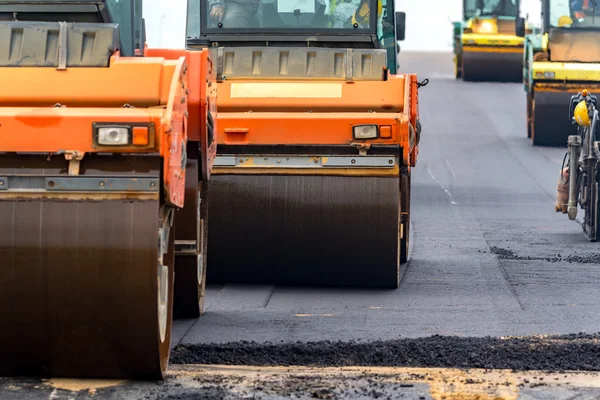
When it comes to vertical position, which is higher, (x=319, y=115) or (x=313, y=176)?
(x=319, y=115)

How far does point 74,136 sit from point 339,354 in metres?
1.92

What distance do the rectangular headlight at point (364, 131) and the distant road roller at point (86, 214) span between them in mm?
3373

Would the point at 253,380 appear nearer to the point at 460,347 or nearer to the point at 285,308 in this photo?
the point at 460,347

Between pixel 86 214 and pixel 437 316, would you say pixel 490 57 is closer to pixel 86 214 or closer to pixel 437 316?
pixel 437 316

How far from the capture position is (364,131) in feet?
29.2

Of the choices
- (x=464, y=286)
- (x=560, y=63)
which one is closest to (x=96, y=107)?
(x=464, y=286)

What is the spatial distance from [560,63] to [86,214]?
17.2 meters

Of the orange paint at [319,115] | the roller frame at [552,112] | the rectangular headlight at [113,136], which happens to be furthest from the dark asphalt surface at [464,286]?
the rectangular headlight at [113,136]

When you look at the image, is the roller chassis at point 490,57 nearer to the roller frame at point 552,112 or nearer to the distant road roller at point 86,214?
the roller frame at point 552,112

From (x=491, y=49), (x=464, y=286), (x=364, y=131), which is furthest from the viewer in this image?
(x=491, y=49)

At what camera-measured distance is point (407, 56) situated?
4881 centimetres

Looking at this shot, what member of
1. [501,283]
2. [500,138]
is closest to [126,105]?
[501,283]

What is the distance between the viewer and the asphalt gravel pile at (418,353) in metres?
6.30

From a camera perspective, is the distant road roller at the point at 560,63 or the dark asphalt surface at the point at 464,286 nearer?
the dark asphalt surface at the point at 464,286
